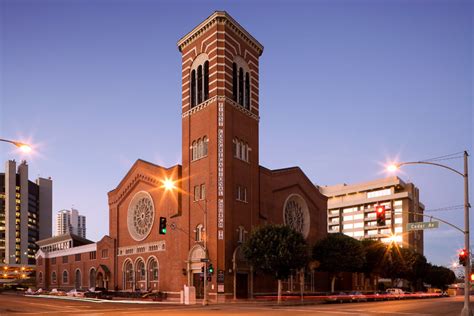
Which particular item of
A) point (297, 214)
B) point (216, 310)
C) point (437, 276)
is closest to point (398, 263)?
point (297, 214)

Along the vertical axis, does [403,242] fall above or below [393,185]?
below

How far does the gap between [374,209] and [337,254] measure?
89179 mm

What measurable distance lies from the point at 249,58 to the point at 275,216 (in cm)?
2055

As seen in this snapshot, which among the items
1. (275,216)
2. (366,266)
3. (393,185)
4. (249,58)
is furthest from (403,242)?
(249,58)

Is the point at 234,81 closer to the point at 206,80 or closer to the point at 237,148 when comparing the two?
the point at 206,80

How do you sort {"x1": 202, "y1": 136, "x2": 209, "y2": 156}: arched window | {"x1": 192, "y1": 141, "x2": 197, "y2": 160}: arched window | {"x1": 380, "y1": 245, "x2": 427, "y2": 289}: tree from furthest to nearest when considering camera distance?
{"x1": 380, "y1": 245, "x2": 427, "y2": 289}: tree < {"x1": 192, "y1": 141, "x2": 197, "y2": 160}: arched window < {"x1": 202, "y1": 136, "x2": 209, "y2": 156}: arched window

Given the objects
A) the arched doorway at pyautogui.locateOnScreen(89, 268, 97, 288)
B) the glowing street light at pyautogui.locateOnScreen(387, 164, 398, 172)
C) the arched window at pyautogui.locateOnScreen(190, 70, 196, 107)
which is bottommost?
the arched doorway at pyautogui.locateOnScreen(89, 268, 97, 288)

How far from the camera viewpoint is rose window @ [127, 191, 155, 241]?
66.8 metres

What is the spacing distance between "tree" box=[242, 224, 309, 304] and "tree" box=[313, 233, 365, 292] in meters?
13.2

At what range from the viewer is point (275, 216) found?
66750mm

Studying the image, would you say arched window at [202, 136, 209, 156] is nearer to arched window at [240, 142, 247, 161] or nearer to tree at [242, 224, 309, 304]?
arched window at [240, 142, 247, 161]

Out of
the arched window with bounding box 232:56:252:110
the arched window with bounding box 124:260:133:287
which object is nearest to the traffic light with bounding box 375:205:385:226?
the arched window with bounding box 232:56:252:110

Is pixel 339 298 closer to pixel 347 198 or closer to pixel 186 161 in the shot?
pixel 186 161

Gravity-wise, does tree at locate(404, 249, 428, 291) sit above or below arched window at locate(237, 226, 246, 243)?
below
